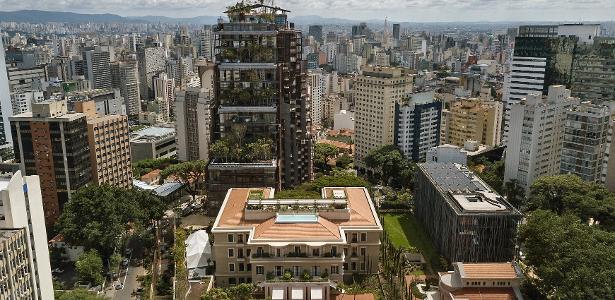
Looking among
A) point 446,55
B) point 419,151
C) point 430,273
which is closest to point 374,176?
point 419,151

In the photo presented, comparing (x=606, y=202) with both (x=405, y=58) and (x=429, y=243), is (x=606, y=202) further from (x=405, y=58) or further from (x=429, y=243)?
(x=405, y=58)

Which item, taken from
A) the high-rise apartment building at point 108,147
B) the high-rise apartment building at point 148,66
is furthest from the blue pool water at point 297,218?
the high-rise apartment building at point 148,66

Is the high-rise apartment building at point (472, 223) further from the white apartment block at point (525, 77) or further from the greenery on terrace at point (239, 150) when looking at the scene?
the white apartment block at point (525, 77)

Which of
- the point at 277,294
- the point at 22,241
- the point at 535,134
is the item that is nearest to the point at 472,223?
the point at 277,294

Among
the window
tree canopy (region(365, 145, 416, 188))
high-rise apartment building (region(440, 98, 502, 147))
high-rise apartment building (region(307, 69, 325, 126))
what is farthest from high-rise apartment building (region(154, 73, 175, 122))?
the window

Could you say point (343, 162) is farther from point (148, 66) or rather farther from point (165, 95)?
point (148, 66)

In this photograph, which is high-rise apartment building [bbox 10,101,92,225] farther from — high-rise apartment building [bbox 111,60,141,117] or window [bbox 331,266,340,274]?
high-rise apartment building [bbox 111,60,141,117]
